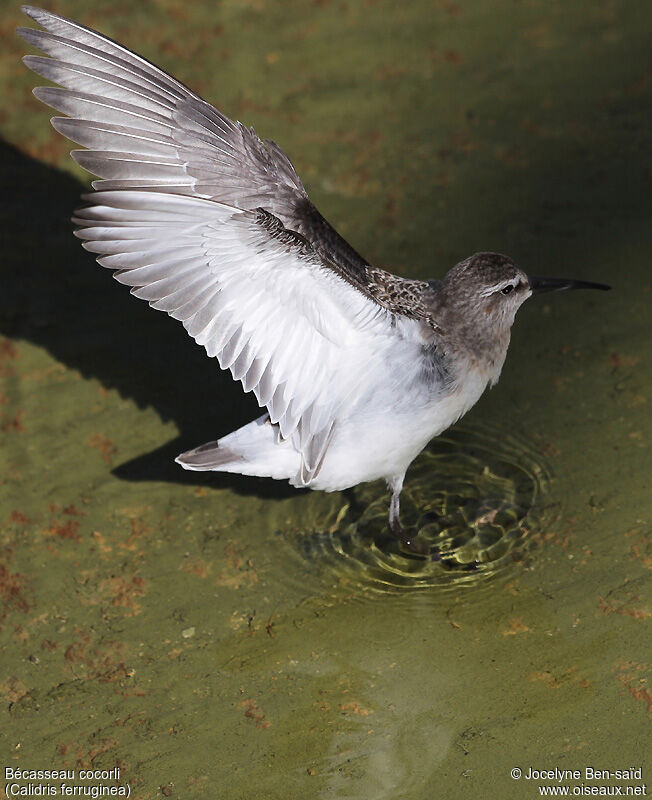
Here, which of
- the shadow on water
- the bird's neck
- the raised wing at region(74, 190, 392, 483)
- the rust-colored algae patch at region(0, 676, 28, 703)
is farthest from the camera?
the shadow on water

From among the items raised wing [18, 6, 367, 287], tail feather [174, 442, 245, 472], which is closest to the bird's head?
raised wing [18, 6, 367, 287]

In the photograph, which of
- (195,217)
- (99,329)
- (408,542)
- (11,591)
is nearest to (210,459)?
(408,542)

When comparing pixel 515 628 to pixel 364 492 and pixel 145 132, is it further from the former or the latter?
pixel 145 132

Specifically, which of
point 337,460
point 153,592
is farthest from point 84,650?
point 337,460

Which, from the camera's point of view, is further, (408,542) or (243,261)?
(408,542)

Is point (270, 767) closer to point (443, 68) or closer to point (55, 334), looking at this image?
point (55, 334)

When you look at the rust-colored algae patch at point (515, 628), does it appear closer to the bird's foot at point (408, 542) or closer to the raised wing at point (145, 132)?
the bird's foot at point (408, 542)

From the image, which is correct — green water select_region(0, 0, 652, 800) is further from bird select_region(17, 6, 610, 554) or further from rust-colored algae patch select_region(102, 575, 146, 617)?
bird select_region(17, 6, 610, 554)

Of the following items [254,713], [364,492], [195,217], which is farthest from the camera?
[364,492]
